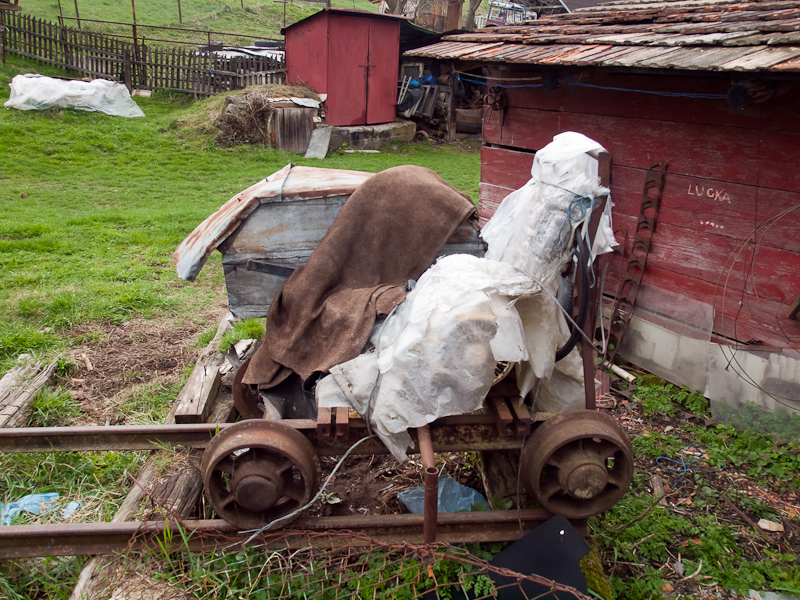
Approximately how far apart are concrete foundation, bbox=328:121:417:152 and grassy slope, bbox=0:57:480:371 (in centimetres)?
69

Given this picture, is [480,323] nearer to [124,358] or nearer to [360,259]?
[360,259]

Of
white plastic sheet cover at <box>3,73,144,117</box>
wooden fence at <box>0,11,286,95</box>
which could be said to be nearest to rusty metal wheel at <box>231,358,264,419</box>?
white plastic sheet cover at <box>3,73,144,117</box>

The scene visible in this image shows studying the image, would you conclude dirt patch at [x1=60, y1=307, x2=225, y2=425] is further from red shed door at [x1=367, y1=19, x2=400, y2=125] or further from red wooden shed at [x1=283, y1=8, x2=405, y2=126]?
red shed door at [x1=367, y1=19, x2=400, y2=125]

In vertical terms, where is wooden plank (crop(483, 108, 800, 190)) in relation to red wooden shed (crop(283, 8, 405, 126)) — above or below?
below

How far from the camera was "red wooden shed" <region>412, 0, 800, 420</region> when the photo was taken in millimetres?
3646

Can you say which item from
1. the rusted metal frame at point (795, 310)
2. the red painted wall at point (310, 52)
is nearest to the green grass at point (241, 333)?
the rusted metal frame at point (795, 310)

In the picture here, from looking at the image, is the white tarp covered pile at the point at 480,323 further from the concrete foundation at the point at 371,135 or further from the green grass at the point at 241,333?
the concrete foundation at the point at 371,135

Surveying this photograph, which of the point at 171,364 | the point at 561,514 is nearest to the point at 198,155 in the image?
the point at 171,364

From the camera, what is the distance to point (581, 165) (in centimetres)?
256

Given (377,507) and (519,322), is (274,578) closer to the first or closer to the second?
(377,507)

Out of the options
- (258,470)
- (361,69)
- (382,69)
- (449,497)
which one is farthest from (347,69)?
(258,470)

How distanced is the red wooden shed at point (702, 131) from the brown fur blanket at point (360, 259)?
5.72ft

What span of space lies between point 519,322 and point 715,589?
5.83 feet

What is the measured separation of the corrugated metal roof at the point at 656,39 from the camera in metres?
3.32
